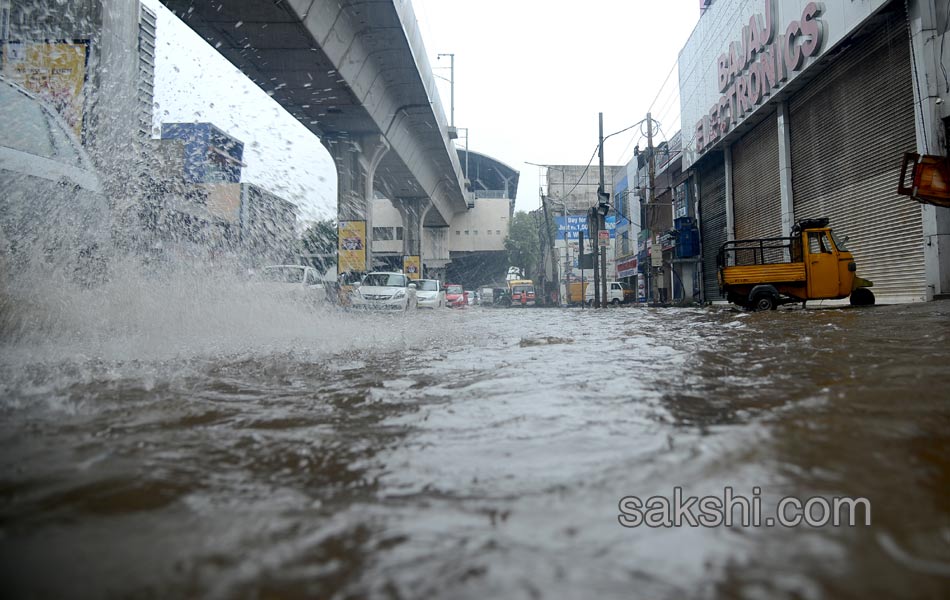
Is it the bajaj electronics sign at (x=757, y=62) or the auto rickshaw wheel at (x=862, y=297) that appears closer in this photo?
the auto rickshaw wheel at (x=862, y=297)

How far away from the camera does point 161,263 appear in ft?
18.5

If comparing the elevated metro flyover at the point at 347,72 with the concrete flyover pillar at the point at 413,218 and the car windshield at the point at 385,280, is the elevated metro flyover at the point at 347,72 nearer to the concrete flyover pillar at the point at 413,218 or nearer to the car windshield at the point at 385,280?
the car windshield at the point at 385,280

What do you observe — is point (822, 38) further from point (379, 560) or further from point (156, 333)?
point (379, 560)

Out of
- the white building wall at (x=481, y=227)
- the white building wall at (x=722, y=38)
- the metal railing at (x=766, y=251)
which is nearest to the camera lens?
the metal railing at (x=766, y=251)

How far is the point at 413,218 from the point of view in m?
32.3

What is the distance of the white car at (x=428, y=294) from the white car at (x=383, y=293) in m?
Answer: 2.53

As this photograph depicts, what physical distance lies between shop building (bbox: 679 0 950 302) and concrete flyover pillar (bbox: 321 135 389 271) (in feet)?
36.9

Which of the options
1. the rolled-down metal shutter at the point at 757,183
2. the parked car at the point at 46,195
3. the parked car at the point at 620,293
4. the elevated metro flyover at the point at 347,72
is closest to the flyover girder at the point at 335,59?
the elevated metro flyover at the point at 347,72

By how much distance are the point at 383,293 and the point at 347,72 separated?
5.53 meters

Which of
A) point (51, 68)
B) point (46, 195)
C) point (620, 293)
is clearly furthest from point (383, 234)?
point (46, 195)

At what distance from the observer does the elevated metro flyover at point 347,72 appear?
10883 millimetres

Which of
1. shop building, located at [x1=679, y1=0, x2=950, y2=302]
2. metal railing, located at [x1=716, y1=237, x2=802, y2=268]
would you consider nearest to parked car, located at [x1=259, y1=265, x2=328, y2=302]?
metal railing, located at [x1=716, y1=237, x2=802, y2=268]

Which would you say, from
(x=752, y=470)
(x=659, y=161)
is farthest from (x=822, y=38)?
(x=659, y=161)

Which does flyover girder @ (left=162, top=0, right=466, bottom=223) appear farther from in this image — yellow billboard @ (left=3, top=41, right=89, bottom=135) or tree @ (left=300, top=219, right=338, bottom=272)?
tree @ (left=300, top=219, right=338, bottom=272)
